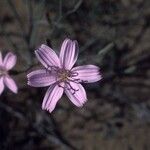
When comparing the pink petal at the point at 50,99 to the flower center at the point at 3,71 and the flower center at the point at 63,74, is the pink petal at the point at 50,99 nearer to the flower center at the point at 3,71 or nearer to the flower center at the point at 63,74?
the flower center at the point at 63,74

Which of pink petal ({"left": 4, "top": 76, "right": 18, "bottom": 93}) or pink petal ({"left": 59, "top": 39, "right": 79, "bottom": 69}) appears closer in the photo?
pink petal ({"left": 59, "top": 39, "right": 79, "bottom": 69})

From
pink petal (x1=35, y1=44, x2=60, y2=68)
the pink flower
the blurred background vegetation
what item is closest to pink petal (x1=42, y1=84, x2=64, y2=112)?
the pink flower

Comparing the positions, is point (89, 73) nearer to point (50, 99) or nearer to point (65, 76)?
point (65, 76)

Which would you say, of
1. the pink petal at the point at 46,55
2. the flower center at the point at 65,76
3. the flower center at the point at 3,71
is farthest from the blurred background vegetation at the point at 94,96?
the pink petal at the point at 46,55

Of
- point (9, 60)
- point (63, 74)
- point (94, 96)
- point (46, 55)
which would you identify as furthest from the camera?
point (94, 96)

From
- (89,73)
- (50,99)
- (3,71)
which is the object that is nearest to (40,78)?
(50,99)

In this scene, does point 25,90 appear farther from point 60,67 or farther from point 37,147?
point 60,67

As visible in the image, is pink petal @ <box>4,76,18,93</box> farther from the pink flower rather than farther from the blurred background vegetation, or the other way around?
the blurred background vegetation
